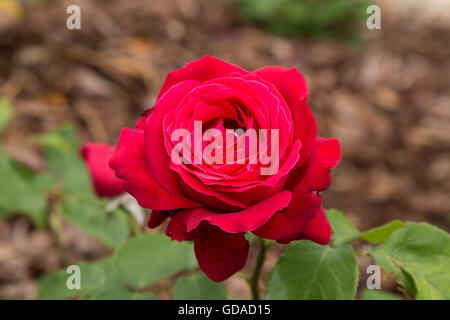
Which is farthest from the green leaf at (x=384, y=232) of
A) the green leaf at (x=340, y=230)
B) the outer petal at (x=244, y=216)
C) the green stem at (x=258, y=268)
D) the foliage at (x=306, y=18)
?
the foliage at (x=306, y=18)

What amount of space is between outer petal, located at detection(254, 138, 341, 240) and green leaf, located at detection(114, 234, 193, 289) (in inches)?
12.6

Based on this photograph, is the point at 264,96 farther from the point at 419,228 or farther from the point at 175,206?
the point at 419,228

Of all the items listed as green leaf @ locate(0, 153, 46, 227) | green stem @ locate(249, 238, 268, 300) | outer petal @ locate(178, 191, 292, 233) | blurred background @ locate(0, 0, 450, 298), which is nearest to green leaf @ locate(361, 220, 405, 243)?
green stem @ locate(249, 238, 268, 300)

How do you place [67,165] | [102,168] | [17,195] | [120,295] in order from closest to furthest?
[120,295] → [102,168] → [17,195] → [67,165]

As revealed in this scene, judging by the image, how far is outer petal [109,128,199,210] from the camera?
49 centimetres

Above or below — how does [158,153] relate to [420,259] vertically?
above

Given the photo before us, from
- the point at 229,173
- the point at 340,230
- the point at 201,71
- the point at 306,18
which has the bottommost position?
the point at 340,230

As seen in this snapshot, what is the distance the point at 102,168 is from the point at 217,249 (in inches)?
15.2

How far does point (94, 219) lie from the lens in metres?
1.07

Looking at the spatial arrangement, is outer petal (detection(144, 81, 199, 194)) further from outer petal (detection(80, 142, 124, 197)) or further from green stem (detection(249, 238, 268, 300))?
outer petal (detection(80, 142, 124, 197))

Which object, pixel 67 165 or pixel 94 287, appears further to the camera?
pixel 67 165

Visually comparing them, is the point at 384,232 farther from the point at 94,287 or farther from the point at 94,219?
the point at 94,219

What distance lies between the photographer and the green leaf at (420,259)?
0.58 m

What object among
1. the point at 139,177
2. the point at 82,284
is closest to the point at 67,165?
the point at 82,284
